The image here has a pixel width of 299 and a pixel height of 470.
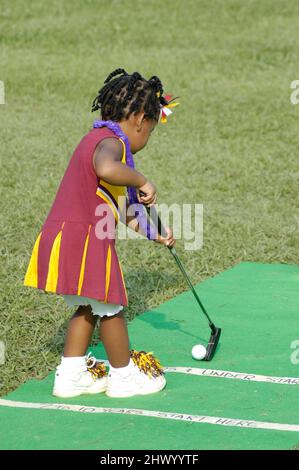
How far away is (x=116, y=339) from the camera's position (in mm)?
4469

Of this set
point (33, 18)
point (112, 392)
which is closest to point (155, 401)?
point (112, 392)

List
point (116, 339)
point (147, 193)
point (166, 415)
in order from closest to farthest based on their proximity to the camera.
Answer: point (166, 415) → point (147, 193) → point (116, 339)

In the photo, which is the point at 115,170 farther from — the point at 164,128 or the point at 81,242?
the point at 164,128

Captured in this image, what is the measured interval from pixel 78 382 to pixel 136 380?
0.27 m

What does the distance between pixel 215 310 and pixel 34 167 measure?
3815 mm

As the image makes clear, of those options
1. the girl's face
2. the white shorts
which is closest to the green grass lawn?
the white shorts

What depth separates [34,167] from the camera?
30.2 ft

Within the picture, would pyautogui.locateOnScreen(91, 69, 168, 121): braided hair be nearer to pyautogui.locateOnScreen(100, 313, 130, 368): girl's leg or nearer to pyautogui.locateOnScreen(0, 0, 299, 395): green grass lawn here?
pyautogui.locateOnScreen(100, 313, 130, 368): girl's leg

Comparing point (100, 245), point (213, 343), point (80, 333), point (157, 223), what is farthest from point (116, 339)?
point (213, 343)

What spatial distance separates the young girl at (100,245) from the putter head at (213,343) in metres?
0.46

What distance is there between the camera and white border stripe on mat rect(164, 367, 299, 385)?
15.3 ft

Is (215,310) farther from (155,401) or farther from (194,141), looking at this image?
(194,141)

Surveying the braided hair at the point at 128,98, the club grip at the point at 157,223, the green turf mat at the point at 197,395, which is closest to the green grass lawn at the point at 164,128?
the green turf mat at the point at 197,395

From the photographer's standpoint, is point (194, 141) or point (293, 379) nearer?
point (293, 379)
